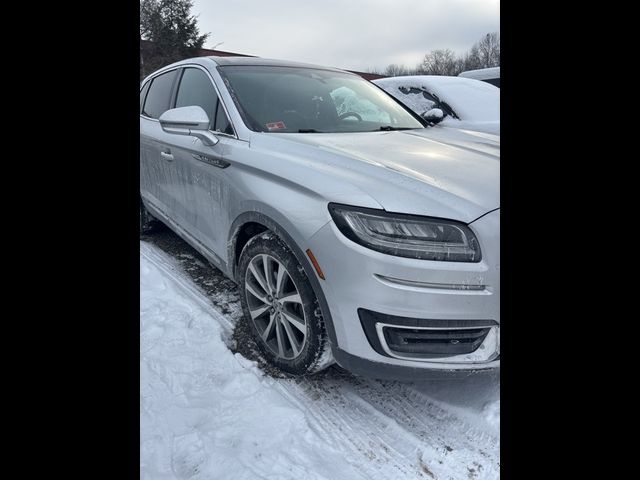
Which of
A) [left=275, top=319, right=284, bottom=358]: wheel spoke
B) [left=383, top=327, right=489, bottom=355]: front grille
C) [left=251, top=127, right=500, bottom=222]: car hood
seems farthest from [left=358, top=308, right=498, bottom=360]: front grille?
[left=275, top=319, right=284, bottom=358]: wheel spoke

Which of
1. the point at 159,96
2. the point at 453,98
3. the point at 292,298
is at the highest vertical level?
the point at 453,98

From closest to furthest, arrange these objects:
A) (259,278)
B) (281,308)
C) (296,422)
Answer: (296,422), (281,308), (259,278)

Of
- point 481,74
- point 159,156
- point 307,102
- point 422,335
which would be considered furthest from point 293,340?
point 481,74

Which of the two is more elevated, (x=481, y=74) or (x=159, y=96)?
(x=481, y=74)

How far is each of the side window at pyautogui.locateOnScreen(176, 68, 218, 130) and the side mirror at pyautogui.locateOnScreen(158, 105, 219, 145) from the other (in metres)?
0.12

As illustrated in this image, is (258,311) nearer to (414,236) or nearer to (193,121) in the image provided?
(414,236)

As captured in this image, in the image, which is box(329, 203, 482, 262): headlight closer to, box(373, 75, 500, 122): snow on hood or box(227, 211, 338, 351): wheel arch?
box(227, 211, 338, 351): wheel arch

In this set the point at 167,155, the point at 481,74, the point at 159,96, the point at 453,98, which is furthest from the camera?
the point at 481,74

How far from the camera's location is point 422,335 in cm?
177

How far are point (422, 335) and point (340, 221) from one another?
0.54 metres

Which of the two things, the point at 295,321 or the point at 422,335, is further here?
the point at 295,321

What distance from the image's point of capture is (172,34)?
A: 1797 cm
